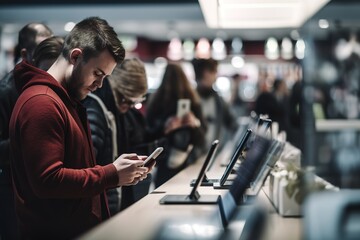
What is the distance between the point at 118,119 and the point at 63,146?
4.79 feet

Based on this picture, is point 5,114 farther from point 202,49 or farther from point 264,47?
point 264,47

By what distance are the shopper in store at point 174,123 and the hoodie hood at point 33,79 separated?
238 centimetres

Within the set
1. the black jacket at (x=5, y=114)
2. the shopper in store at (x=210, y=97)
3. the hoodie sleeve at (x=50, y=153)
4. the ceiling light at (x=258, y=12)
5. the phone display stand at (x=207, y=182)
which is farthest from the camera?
the shopper in store at (x=210, y=97)

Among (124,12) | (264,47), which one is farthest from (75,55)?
(264,47)

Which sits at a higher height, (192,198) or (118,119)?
(118,119)

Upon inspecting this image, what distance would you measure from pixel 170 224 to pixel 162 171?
2657 mm

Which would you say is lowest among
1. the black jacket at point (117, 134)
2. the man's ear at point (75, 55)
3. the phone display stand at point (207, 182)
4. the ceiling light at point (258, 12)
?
the phone display stand at point (207, 182)

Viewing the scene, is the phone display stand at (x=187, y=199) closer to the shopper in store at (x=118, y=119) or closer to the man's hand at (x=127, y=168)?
the man's hand at (x=127, y=168)

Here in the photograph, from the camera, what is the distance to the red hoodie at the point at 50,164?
2.13 meters

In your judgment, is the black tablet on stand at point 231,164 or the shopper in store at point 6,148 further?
the shopper in store at point 6,148

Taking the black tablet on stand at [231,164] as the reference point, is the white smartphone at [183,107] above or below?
above

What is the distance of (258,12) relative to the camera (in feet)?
14.9

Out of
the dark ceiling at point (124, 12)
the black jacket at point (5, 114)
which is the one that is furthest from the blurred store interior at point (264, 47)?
the black jacket at point (5, 114)

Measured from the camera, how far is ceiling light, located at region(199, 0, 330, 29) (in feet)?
13.1
